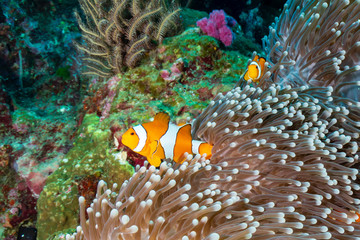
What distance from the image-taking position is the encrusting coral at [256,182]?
66.1 inches

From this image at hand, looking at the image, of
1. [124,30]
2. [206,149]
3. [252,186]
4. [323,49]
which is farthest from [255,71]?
[124,30]

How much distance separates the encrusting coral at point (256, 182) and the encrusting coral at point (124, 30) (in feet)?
7.83

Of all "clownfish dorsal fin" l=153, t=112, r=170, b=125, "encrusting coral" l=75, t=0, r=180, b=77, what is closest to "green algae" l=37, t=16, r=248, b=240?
"encrusting coral" l=75, t=0, r=180, b=77

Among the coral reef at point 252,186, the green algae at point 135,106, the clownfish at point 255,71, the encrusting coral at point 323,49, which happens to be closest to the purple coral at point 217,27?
the green algae at point 135,106

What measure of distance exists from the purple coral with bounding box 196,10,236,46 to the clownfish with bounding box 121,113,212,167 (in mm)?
3133

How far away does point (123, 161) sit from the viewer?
3.24 metres

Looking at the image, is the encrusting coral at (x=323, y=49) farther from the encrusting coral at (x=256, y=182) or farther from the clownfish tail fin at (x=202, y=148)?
the clownfish tail fin at (x=202, y=148)

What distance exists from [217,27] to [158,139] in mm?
3480

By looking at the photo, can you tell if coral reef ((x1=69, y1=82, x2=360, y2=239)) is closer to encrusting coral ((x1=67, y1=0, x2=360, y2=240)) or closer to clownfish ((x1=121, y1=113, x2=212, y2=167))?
encrusting coral ((x1=67, y1=0, x2=360, y2=240))

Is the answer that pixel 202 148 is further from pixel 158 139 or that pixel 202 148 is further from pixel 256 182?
pixel 256 182

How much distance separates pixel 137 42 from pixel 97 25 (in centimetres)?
86

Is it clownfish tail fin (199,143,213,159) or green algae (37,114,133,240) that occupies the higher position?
clownfish tail fin (199,143,213,159)

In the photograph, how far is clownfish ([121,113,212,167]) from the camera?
193cm

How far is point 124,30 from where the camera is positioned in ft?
14.5
